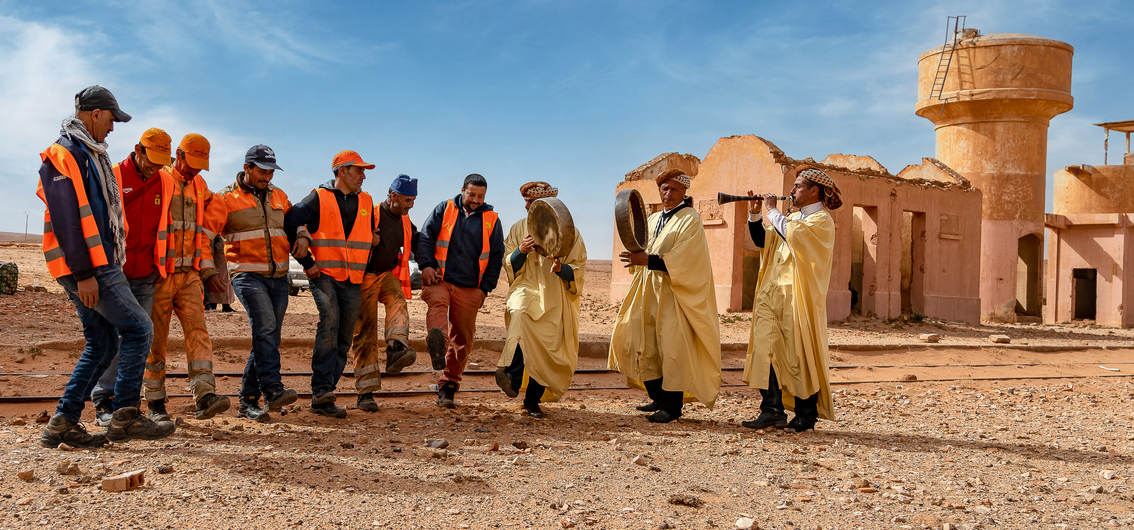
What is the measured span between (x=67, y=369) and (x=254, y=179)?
12.7ft

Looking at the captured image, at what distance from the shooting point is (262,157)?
5.80 m

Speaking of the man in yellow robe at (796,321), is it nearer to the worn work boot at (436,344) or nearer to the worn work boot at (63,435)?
the worn work boot at (436,344)

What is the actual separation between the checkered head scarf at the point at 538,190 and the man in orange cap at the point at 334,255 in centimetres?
Result: 145

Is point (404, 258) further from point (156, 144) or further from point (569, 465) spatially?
point (569, 465)

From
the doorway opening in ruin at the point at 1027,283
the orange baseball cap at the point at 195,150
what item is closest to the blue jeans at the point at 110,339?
the orange baseball cap at the point at 195,150

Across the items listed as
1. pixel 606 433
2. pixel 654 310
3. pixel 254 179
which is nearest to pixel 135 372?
pixel 254 179

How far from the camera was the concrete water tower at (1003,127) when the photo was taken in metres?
26.0

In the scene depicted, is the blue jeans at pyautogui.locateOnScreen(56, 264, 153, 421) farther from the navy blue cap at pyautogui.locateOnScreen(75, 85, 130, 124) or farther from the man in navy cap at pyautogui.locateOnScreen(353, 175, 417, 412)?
the man in navy cap at pyautogui.locateOnScreen(353, 175, 417, 412)

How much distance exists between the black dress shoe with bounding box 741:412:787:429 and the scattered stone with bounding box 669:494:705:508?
2.31 m

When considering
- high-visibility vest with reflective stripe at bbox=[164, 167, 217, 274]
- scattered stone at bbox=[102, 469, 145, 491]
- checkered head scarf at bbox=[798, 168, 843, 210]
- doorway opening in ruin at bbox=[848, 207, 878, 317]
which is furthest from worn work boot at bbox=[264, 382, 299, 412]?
doorway opening in ruin at bbox=[848, 207, 878, 317]

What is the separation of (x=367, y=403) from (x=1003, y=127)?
1024 inches

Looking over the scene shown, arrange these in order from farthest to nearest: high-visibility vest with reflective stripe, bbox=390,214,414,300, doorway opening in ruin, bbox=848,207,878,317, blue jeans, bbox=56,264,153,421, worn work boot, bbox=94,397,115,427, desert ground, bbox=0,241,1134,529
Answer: doorway opening in ruin, bbox=848,207,878,317
high-visibility vest with reflective stripe, bbox=390,214,414,300
worn work boot, bbox=94,397,115,427
blue jeans, bbox=56,264,153,421
desert ground, bbox=0,241,1134,529

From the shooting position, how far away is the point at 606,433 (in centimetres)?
578

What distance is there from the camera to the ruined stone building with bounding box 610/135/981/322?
59.7 ft
